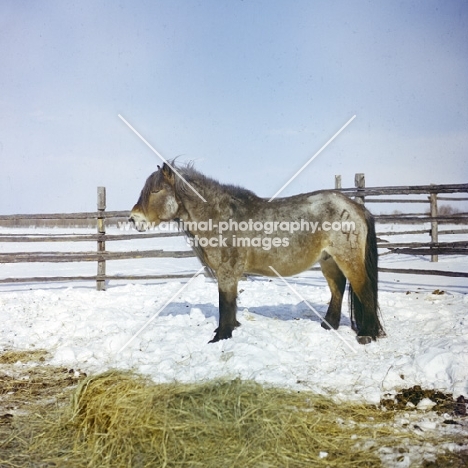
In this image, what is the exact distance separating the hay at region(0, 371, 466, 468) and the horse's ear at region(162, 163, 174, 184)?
2705 millimetres

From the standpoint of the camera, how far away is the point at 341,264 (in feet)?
15.9

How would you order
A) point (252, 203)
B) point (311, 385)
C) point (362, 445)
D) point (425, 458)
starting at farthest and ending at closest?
1. point (252, 203)
2. point (311, 385)
3. point (362, 445)
4. point (425, 458)

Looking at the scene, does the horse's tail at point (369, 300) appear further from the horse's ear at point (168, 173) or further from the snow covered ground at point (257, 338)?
the horse's ear at point (168, 173)

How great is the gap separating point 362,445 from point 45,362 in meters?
3.60

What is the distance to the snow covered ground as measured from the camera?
3.57 meters

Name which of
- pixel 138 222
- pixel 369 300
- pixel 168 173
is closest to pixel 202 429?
pixel 369 300

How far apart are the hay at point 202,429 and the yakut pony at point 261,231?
5.73 feet

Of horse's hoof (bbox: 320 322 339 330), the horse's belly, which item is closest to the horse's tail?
horse's hoof (bbox: 320 322 339 330)

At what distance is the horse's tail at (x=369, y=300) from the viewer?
4750 mm

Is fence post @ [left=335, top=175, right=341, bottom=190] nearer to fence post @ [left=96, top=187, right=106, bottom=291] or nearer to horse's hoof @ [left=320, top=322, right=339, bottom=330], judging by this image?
horse's hoof @ [left=320, top=322, right=339, bottom=330]

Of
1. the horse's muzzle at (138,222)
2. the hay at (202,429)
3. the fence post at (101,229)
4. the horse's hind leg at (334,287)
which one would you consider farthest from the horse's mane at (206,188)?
the fence post at (101,229)

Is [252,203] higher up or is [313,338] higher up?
[252,203]

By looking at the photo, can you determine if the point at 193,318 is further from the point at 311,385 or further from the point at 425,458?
the point at 425,458

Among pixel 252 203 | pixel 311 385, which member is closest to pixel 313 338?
pixel 311 385
